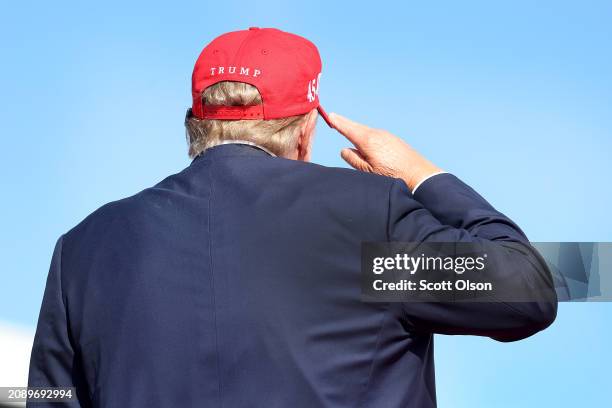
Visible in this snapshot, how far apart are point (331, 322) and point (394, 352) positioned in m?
0.20

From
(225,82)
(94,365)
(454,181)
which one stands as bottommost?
(94,365)

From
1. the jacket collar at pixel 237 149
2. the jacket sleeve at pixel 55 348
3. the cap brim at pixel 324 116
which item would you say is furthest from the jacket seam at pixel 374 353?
the jacket sleeve at pixel 55 348

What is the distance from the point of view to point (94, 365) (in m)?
2.85

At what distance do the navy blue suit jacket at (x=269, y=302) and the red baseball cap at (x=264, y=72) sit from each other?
0.17 metres

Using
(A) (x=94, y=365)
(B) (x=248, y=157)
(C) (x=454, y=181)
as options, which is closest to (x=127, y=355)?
(A) (x=94, y=365)

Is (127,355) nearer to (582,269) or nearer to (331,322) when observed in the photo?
(331,322)

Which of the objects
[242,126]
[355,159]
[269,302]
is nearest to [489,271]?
[269,302]

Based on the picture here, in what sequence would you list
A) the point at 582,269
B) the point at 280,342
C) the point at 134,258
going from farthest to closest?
the point at 582,269, the point at 134,258, the point at 280,342

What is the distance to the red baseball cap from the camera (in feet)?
9.67

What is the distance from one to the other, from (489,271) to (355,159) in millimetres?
741

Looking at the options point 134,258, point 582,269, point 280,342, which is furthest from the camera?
point 582,269

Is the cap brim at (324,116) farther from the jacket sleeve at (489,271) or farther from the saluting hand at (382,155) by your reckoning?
the jacket sleeve at (489,271)

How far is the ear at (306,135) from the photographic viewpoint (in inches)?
121

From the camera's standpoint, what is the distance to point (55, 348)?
9.64ft
